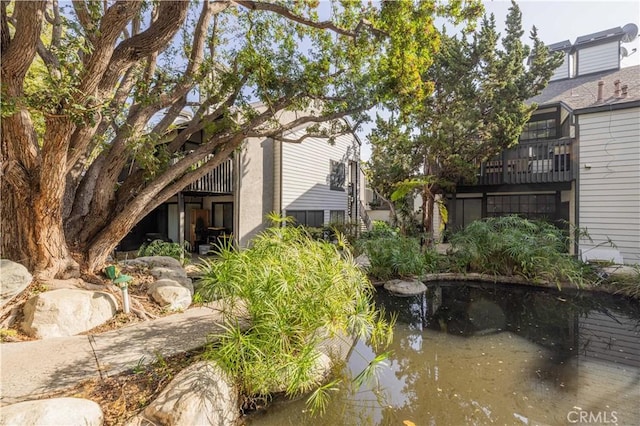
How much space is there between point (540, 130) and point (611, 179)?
3962 millimetres

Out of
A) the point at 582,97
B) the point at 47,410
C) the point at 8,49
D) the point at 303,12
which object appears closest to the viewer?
the point at 47,410

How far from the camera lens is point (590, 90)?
11.6 meters

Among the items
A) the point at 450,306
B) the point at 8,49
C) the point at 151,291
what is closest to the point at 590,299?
the point at 450,306

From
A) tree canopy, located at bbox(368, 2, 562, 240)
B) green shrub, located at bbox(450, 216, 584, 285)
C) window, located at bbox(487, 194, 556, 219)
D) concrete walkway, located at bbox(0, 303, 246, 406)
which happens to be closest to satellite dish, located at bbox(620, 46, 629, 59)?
tree canopy, located at bbox(368, 2, 562, 240)

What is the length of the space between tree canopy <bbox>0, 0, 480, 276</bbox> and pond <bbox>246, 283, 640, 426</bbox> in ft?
14.9

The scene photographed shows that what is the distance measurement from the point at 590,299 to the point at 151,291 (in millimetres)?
10139

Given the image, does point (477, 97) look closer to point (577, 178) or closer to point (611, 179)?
point (577, 178)

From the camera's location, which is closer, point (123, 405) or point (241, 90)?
point (123, 405)

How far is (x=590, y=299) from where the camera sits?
7145 mm

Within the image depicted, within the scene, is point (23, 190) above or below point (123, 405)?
above

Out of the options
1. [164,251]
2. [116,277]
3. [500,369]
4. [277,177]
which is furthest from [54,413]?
[277,177]

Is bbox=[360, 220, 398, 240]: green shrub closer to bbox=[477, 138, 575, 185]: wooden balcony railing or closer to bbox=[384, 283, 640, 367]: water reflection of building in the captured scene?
bbox=[384, 283, 640, 367]: water reflection of building

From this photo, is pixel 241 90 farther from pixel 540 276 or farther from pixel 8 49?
pixel 540 276

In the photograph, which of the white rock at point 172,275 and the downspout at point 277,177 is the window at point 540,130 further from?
the white rock at point 172,275
